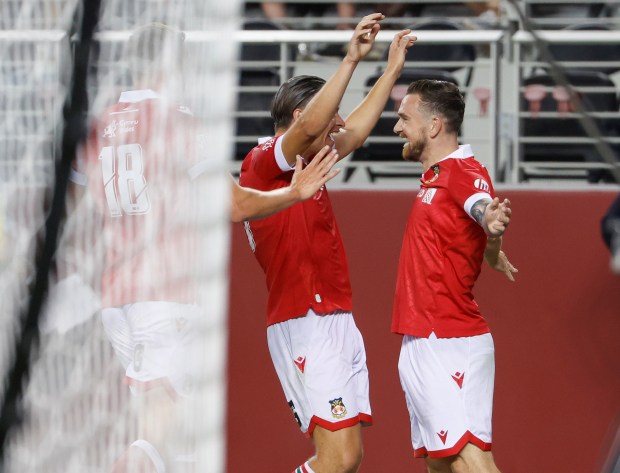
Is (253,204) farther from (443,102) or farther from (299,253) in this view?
(443,102)

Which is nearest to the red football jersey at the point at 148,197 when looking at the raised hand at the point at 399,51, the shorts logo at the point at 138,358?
the shorts logo at the point at 138,358

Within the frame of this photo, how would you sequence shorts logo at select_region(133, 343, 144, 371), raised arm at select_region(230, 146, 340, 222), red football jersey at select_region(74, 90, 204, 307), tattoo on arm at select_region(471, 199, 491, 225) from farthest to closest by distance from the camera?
tattoo on arm at select_region(471, 199, 491, 225) < raised arm at select_region(230, 146, 340, 222) < shorts logo at select_region(133, 343, 144, 371) < red football jersey at select_region(74, 90, 204, 307)

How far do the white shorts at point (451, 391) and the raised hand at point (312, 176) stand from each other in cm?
96

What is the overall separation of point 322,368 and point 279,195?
1.06m

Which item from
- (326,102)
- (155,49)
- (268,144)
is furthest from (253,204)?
(155,49)

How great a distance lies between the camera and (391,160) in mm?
6902

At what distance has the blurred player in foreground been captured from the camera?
2475 millimetres

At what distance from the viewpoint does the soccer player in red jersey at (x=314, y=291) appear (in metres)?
4.83

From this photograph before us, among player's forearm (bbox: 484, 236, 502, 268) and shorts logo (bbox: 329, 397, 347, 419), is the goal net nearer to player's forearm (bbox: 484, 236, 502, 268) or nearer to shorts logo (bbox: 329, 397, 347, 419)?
shorts logo (bbox: 329, 397, 347, 419)

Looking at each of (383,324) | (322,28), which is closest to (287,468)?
(383,324)

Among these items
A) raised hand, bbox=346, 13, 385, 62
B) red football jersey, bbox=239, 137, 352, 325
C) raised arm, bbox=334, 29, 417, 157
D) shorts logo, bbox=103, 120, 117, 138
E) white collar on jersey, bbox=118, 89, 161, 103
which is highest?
raised hand, bbox=346, 13, 385, 62

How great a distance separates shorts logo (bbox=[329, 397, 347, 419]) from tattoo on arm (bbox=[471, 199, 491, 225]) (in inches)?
38.9

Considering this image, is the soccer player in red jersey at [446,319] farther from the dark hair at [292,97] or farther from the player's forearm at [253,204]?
the player's forearm at [253,204]

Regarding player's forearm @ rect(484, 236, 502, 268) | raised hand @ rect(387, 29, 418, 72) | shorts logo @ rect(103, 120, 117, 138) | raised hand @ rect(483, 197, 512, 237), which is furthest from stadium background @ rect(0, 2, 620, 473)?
shorts logo @ rect(103, 120, 117, 138)
